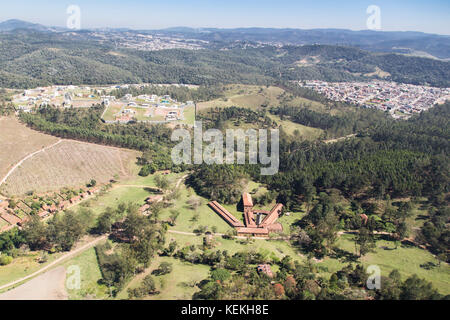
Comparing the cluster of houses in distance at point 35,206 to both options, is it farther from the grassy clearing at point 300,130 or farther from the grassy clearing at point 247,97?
the grassy clearing at point 247,97

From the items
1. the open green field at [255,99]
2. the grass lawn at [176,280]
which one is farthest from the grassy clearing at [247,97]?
the grass lawn at [176,280]

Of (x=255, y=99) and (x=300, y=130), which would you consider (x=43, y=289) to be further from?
(x=255, y=99)

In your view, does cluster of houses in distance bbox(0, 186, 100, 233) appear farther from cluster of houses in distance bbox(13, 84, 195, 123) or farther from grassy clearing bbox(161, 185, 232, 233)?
cluster of houses in distance bbox(13, 84, 195, 123)

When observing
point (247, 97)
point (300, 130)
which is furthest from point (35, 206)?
point (247, 97)

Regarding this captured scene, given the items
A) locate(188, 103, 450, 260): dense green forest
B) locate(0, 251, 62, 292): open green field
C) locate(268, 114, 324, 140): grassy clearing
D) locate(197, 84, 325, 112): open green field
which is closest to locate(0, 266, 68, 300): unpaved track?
locate(0, 251, 62, 292): open green field

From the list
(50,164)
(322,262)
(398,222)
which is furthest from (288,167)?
(50,164)
